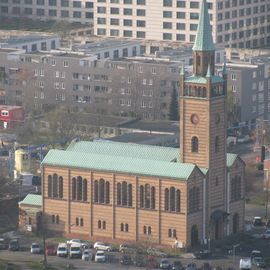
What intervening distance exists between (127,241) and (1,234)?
33.0ft

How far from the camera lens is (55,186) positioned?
591 feet

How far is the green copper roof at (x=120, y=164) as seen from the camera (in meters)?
175

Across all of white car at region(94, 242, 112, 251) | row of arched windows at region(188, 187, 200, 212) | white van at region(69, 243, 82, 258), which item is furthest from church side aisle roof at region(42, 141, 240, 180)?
white van at region(69, 243, 82, 258)

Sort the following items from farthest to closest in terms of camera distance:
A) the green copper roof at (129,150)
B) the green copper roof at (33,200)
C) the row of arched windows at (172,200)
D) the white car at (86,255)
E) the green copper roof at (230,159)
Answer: the green copper roof at (33,200) < the green copper roof at (230,159) < the green copper roof at (129,150) < the row of arched windows at (172,200) < the white car at (86,255)

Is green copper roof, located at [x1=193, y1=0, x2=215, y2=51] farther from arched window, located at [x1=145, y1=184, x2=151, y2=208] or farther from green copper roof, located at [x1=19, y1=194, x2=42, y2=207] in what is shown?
green copper roof, located at [x1=19, y1=194, x2=42, y2=207]

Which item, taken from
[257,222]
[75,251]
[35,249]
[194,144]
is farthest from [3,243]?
[257,222]

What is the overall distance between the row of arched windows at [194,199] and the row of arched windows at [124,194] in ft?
16.1

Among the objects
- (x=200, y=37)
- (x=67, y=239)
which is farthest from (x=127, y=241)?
(x=200, y=37)

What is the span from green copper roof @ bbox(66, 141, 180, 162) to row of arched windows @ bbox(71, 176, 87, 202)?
2.98 metres

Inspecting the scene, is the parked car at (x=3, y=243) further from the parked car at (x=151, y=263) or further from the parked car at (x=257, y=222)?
the parked car at (x=257, y=222)

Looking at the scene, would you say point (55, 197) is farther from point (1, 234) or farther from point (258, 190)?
point (258, 190)

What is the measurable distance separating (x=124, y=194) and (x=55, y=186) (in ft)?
20.5

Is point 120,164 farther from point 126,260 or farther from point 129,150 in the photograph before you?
point 126,260

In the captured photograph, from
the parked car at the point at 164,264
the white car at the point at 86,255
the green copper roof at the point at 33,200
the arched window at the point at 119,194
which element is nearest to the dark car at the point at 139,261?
the parked car at the point at 164,264
